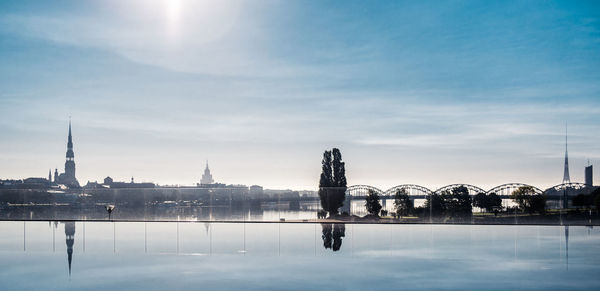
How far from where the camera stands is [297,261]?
15797 mm

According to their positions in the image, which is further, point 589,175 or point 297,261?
point 589,175

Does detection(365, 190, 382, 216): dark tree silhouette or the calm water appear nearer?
the calm water

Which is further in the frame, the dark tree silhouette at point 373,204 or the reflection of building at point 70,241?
the dark tree silhouette at point 373,204

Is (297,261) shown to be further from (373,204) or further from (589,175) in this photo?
(589,175)

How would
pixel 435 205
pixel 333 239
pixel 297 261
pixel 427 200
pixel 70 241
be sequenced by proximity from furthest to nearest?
pixel 427 200
pixel 435 205
pixel 333 239
pixel 70 241
pixel 297 261

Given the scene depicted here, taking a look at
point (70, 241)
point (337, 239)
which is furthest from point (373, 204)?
point (70, 241)

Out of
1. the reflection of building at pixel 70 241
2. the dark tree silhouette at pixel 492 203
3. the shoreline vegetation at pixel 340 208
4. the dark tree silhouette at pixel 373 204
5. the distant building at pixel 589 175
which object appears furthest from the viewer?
the distant building at pixel 589 175

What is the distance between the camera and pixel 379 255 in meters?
17.3

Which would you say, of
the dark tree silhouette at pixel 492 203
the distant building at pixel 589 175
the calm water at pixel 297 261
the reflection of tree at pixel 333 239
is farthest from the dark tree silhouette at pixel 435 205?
the distant building at pixel 589 175

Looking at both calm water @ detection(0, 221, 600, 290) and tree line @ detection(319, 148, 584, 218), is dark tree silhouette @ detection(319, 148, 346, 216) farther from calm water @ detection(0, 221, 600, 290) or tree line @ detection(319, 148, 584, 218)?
calm water @ detection(0, 221, 600, 290)

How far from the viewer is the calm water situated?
1231cm

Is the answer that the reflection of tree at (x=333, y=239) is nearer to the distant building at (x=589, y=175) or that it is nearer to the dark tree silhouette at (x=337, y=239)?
the dark tree silhouette at (x=337, y=239)

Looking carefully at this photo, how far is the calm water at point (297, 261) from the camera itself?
1231 centimetres

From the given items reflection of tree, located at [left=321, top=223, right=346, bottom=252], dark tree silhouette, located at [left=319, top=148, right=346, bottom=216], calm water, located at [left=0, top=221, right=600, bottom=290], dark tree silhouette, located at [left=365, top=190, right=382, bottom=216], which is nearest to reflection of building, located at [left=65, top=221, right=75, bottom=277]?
calm water, located at [left=0, top=221, right=600, bottom=290]
